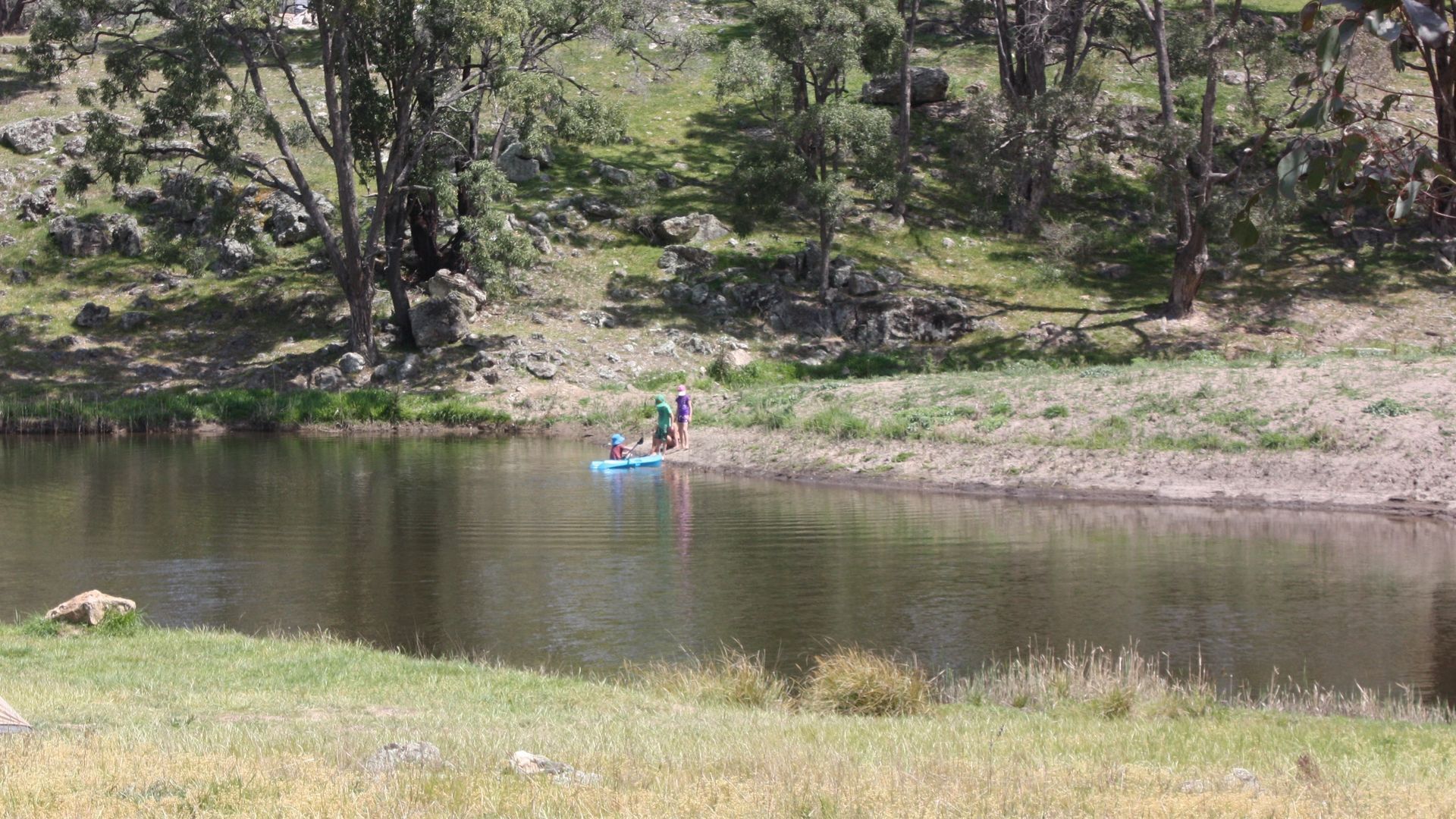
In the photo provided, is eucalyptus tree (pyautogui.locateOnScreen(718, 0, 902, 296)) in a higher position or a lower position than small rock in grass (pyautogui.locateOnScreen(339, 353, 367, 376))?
higher

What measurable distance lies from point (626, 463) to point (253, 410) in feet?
57.7

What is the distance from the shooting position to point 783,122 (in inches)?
2012

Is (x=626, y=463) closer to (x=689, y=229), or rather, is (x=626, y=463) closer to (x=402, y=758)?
(x=689, y=229)

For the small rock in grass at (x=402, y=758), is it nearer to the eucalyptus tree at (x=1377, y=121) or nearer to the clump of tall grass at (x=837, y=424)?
the eucalyptus tree at (x=1377, y=121)

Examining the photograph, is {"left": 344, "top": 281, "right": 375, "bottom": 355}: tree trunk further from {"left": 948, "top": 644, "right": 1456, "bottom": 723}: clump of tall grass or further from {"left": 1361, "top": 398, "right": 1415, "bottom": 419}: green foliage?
{"left": 948, "top": 644, "right": 1456, "bottom": 723}: clump of tall grass

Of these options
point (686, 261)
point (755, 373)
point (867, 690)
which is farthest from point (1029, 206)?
point (867, 690)

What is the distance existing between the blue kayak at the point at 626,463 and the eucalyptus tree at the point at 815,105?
56.7 ft

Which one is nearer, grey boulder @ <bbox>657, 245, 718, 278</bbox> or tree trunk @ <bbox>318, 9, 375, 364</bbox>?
tree trunk @ <bbox>318, 9, 375, 364</bbox>

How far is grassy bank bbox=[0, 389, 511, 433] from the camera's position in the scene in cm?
4494

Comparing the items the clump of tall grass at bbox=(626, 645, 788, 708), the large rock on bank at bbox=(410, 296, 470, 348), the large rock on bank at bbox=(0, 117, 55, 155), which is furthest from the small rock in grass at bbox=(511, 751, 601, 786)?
the large rock on bank at bbox=(0, 117, 55, 155)

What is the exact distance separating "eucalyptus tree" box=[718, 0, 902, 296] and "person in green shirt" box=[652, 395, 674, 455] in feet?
50.2

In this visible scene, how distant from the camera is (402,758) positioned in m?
9.02

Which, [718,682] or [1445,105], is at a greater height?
[1445,105]

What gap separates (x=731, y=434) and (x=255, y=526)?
622 inches
